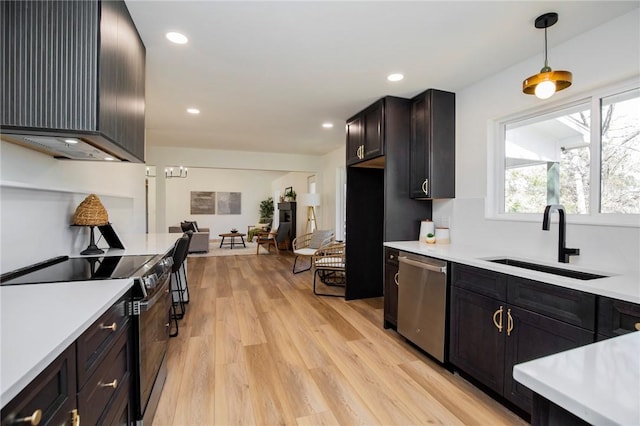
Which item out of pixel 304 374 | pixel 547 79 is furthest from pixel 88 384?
pixel 547 79

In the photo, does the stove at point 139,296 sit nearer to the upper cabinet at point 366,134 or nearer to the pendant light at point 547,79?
the upper cabinet at point 366,134

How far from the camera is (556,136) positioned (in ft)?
7.60

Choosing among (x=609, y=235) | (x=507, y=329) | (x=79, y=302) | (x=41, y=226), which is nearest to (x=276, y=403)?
(x=79, y=302)

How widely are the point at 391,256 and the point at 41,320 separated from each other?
264cm

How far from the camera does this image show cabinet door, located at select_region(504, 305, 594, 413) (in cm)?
152

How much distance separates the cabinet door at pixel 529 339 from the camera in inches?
59.9

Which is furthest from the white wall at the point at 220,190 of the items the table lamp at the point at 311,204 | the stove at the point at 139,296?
the stove at the point at 139,296

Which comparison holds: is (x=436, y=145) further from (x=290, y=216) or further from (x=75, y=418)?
(x=290, y=216)

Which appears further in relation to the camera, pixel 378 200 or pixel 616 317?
pixel 378 200

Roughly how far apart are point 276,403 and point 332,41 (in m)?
2.44

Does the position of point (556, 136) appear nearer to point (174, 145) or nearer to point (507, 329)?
point (507, 329)

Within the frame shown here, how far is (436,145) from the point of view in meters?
2.94

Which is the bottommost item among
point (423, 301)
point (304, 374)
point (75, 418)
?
point (304, 374)

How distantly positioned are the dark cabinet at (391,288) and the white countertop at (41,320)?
2.26 m
